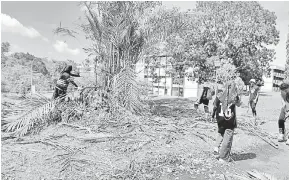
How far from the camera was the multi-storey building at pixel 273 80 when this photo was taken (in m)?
59.0

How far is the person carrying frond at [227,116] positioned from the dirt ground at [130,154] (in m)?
0.27

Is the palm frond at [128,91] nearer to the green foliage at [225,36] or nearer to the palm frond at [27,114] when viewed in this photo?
the palm frond at [27,114]

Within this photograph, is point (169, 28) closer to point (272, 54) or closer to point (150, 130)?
point (150, 130)

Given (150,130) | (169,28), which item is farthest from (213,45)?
(150,130)

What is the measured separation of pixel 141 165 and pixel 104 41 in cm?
521

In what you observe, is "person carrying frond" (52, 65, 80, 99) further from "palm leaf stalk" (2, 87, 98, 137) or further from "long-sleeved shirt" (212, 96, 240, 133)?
"long-sleeved shirt" (212, 96, 240, 133)

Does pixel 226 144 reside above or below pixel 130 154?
above

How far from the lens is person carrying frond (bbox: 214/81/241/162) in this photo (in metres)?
4.55

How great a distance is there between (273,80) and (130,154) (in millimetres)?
67570

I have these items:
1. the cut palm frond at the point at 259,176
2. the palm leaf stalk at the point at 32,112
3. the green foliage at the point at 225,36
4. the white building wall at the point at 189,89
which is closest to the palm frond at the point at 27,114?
the palm leaf stalk at the point at 32,112

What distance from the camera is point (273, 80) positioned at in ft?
207

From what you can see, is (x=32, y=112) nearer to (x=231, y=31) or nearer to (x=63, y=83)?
(x=63, y=83)

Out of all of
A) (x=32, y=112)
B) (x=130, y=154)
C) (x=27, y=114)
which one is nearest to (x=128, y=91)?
(x=32, y=112)

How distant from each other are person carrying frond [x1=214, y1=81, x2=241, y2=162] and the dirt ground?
0.27m
